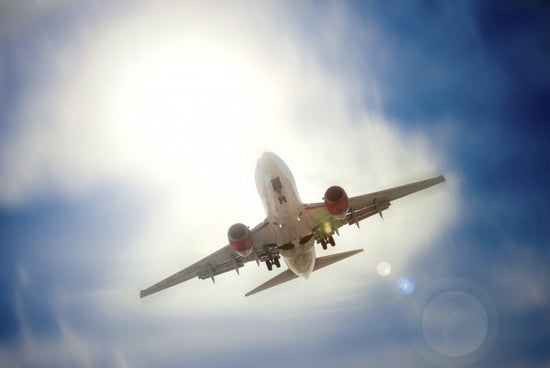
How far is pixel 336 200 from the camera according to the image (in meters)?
18.6

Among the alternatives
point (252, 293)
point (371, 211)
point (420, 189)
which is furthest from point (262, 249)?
point (420, 189)

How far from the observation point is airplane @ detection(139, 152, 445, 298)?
19.1 meters

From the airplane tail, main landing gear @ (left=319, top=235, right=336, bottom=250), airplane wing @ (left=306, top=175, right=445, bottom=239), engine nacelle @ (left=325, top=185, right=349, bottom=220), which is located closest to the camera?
engine nacelle @ (left=325, top=185, right=349, bottom=220)

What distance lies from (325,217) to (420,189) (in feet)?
21.8

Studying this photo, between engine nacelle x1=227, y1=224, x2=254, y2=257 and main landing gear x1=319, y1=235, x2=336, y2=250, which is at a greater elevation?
Answer: engine nacelle x1=227, y1=224, x2=254, y2=257

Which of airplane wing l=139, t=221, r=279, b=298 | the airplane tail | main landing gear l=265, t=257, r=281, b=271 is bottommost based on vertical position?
the airplane tail

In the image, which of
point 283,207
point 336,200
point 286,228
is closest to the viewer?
point 336,200

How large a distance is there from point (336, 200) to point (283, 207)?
3.08 m

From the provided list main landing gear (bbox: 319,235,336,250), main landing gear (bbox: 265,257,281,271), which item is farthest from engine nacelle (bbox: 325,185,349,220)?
main landing gear (bbox: 265,257,281,271)

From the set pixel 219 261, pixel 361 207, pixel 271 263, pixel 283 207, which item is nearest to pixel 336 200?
pixel 283 207

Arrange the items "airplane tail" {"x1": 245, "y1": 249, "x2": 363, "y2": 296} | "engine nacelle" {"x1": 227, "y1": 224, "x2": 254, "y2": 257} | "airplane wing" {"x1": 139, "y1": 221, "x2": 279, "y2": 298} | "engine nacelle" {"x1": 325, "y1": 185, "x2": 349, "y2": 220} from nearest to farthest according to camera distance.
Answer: "engine nacelle" {"x1": 325, "y1": 185, "x2": 349, "y2": 220} → "engine nacelle" {"x1": 227, "y1": 224, "x2": 254, "y2": 257} → "airplane wing" {"x1": 139, "y1": 221, "x2": 279, "y2": 298} → "airplane tail" {"x1": 245, "y1": 249, "x2": 363, "y2": 296}

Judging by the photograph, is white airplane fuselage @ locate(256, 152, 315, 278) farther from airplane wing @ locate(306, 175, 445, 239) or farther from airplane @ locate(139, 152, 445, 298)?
airplane wing @ locate(306, 175, 445, 239)

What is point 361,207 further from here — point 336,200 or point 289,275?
point 289,275

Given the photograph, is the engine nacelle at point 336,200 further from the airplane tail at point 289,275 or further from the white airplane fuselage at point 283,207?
the airplane tail at point 289,275
